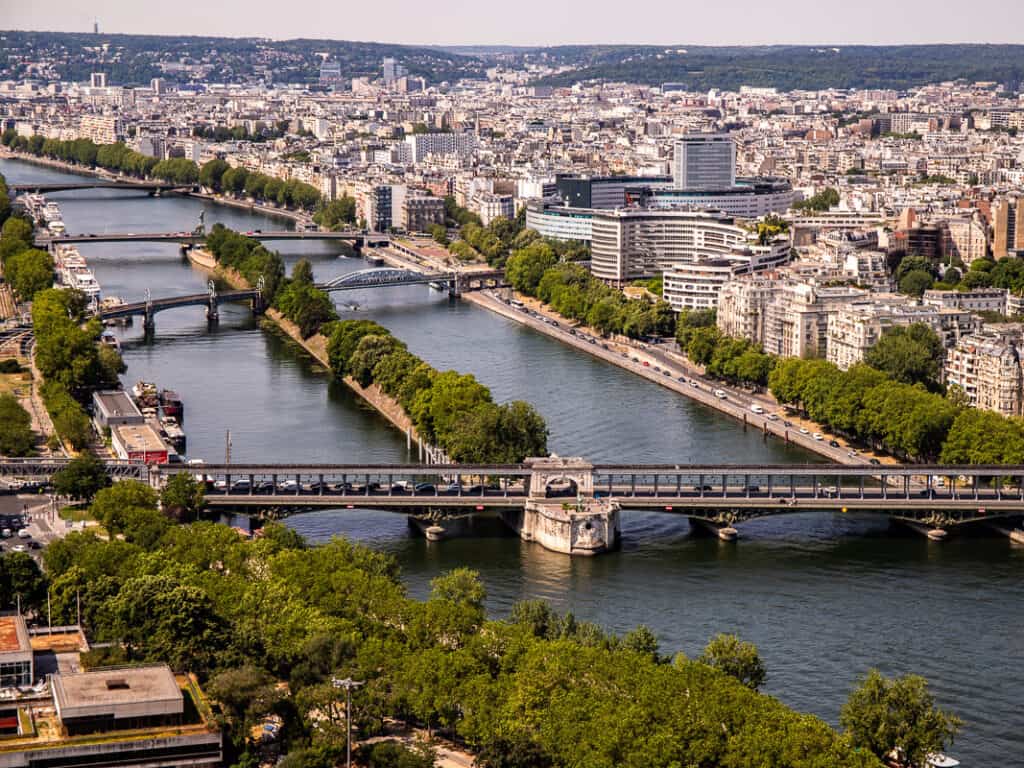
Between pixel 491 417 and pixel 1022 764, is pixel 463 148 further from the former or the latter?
pixel 1022 764

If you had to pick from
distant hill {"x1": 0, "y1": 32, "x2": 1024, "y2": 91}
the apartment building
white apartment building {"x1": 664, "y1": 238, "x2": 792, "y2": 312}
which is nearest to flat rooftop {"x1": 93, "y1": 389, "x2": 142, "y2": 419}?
the apartment building

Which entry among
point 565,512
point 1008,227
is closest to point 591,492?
point 565,512

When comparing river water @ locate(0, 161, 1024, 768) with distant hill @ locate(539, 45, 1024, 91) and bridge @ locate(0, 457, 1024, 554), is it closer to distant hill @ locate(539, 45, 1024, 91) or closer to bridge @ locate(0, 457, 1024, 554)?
bridge @ locate(0, 457, 1024, 554)

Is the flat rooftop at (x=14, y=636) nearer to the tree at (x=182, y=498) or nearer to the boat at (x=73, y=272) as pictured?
the tree at (x=182, y=498)

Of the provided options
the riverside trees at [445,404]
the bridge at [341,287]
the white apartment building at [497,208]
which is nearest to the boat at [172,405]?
the riverside trees at [445,404]

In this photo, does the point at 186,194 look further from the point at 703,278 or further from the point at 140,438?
the point at 140,438
